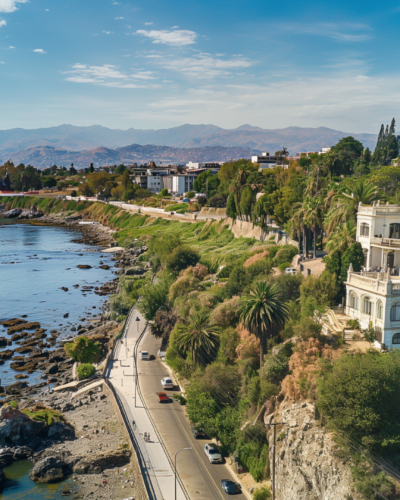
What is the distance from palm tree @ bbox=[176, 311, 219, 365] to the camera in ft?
160

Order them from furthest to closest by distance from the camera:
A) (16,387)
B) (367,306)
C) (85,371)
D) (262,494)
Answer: (16,387) → (85,371) → (367,306) → (262,494)

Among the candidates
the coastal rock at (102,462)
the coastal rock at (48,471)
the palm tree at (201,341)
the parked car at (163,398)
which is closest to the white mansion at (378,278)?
the palm tree at (201,341)

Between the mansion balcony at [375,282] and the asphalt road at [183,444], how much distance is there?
17648mm

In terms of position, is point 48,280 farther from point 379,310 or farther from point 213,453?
point 379,310

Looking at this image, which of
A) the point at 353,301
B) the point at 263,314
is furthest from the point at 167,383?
the point at 353,301

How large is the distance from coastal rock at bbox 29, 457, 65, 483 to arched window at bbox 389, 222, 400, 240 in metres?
34.2

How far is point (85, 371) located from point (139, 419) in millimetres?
14617

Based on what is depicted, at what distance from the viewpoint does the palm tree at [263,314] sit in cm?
4147

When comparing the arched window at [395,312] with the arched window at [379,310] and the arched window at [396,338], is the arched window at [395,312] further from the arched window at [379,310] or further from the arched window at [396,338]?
the arched window at [396,338]

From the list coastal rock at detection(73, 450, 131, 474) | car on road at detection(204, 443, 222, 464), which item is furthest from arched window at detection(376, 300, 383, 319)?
coastal rock at detection(73, 450, 131, 474)

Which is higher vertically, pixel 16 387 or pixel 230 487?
pixel 230 487

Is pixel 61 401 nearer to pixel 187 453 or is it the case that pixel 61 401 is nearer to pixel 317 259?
pixel 187 453

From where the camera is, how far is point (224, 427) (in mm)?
41906

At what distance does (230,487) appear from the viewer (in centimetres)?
3572
